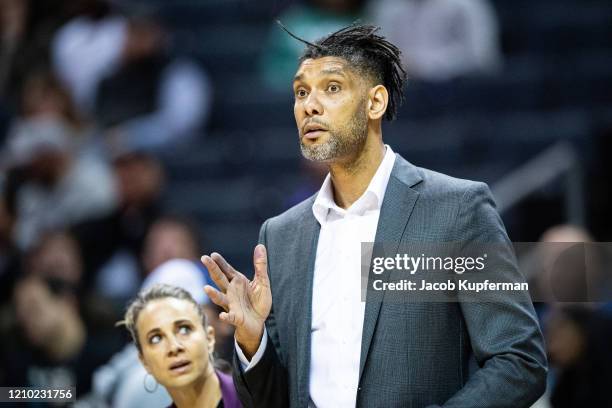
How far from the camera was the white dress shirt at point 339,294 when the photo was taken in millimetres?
2838

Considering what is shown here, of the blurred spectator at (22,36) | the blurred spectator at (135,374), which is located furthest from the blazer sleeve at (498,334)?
the blurred spectator at (22,36)

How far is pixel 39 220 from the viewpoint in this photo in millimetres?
7168

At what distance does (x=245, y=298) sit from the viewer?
280cm

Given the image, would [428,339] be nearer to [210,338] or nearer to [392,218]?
[392,218]

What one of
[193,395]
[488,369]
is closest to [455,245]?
[488,369]

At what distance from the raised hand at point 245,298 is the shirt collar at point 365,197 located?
0.91 ft

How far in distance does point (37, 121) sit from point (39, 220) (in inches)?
29.0

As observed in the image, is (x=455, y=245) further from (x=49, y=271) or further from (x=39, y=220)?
(x=39, y=220)

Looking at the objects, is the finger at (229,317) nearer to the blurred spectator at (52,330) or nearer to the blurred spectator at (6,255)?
the blurred spectator at (52,330)

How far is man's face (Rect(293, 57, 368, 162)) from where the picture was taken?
9.55ft

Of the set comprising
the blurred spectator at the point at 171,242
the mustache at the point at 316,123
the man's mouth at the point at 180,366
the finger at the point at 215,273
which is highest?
the blurred spectator at the point at 171,242

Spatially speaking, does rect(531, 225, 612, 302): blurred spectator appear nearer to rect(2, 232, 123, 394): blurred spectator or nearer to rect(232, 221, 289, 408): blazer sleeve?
rect(232, 221, 289, 408): blazer sleeve

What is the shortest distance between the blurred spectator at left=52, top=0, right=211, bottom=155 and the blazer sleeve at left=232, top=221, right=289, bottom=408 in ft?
15.2

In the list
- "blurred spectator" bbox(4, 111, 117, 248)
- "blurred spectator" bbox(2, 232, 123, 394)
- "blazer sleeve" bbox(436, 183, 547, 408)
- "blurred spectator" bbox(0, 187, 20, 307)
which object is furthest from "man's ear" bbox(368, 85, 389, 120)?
→ "blurred spectator" bbox(4, 111, 117, 248)
